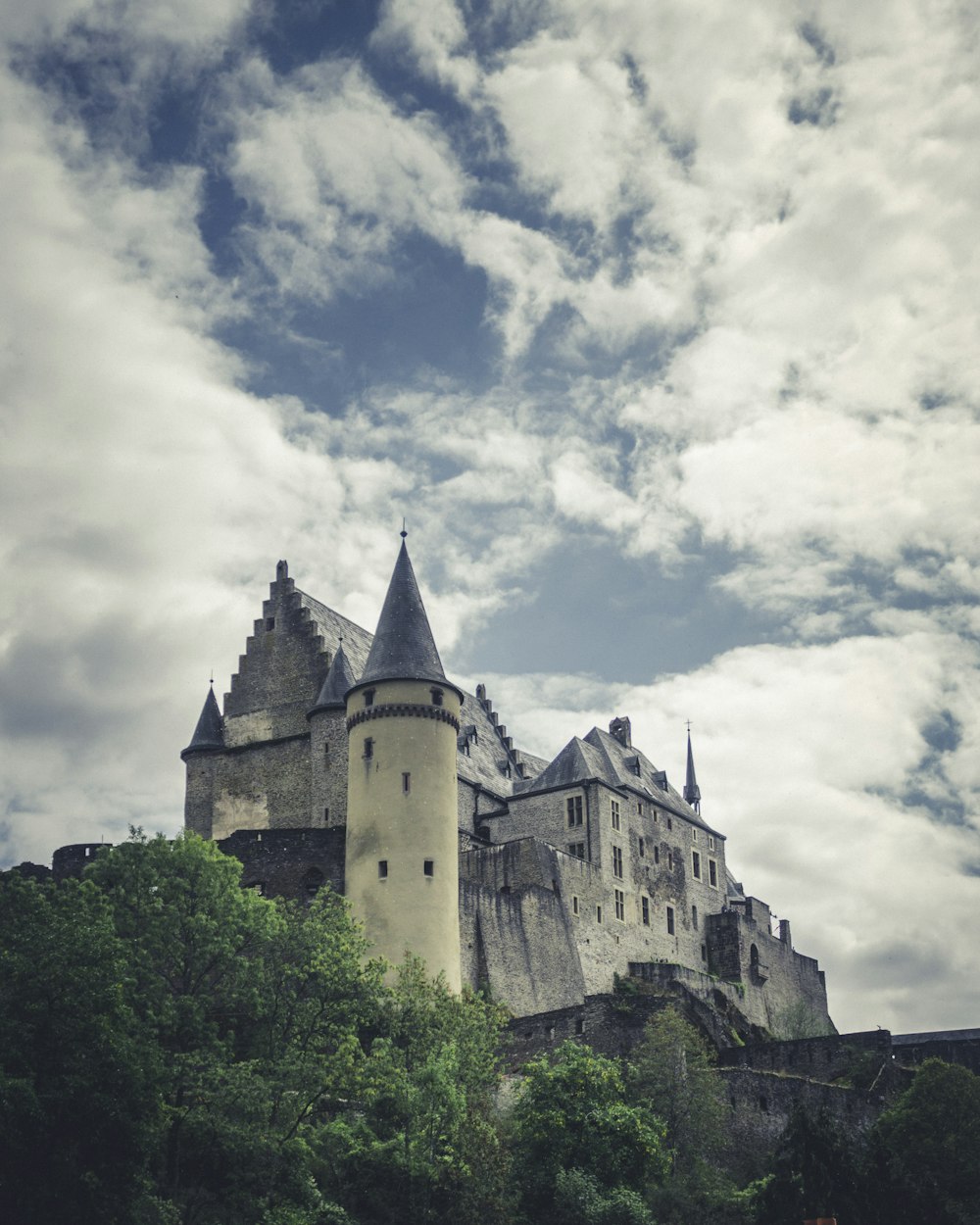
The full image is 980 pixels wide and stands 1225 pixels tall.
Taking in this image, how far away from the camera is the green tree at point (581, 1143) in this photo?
43.9 meters

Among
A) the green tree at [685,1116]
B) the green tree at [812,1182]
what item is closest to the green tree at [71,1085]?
the green tree at [685,1116]

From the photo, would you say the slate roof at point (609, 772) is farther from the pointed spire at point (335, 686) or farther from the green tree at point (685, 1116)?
the green tree at point (685, 1116)

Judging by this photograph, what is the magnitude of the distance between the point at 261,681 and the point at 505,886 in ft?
44.9

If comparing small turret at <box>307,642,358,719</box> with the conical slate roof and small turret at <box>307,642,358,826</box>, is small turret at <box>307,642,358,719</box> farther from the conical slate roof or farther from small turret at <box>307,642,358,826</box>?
the conical slate roof

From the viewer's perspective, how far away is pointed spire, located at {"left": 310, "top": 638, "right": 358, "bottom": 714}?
6619cm

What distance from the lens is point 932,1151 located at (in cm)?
4931

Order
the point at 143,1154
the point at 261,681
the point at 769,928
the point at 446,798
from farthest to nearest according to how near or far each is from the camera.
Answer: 1. the point at 769,928
2. the point at 261,681
3. the point at 446,798
4. the point at 143,1154

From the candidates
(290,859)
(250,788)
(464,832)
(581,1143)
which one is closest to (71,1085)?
(581,1143)

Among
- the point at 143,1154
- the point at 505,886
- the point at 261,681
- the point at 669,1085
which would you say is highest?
the point at 261,681

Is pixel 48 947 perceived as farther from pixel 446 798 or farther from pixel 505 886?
pixel 505 886

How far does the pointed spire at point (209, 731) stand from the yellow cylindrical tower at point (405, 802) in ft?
33.1

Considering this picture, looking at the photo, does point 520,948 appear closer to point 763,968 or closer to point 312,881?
point 312,881

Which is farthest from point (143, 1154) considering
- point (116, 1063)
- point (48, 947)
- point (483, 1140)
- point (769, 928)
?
point (769, 928)

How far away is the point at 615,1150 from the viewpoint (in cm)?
4556
